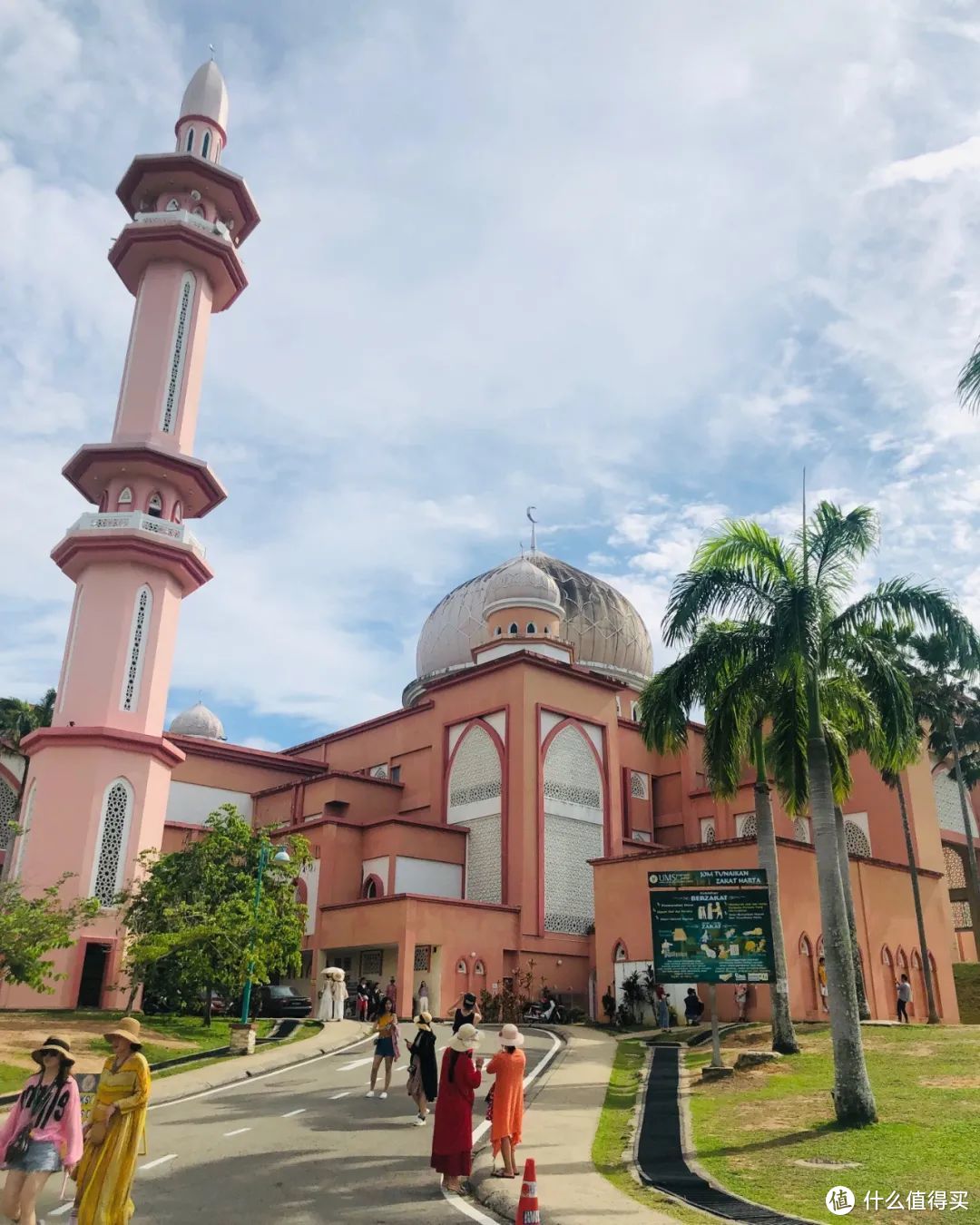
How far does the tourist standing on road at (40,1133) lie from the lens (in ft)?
23.9

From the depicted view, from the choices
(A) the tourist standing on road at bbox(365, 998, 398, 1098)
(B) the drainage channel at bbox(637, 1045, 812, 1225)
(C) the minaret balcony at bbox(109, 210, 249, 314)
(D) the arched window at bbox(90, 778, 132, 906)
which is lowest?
(B) the drainage channel at bbox(637, 1045, 812, 1225)

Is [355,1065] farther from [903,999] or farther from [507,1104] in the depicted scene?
[903,999]

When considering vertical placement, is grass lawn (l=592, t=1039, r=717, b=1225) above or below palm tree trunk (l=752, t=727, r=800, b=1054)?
below

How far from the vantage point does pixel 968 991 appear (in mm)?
37312

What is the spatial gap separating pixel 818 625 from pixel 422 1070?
878 cm

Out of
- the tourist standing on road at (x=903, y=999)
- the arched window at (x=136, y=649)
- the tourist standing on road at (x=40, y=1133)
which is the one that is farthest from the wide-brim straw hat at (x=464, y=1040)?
the arched window at (x=136, y=649)

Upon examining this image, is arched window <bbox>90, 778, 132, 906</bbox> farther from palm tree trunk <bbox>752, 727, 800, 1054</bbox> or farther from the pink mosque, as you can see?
palm tree trunk <bbox>752, 727, 800, 1054</bbox>

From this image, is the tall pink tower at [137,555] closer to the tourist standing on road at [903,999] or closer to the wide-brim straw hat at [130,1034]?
the tourist standing on road at [903,999]

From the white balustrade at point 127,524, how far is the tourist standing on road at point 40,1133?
971 inches

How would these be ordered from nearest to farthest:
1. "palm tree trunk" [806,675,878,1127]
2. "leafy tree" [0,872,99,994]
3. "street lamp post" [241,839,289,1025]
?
1. "palm tree trunk" [806,675,878,1127]
2. "leafy tree" [0,872,99,994]
3. "street lamp post" [241,839,289,1025]

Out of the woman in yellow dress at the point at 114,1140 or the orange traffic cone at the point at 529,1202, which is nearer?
the woman in yellow dress at the point at 114,1140

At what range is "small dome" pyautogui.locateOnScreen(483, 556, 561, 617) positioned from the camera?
4422 centimetres

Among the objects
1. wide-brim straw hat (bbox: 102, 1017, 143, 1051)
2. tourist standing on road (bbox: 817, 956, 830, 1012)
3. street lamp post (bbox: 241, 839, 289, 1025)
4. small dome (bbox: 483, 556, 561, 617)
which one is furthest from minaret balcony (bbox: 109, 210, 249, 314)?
wide-brim straw hat (bbox: 102, 1017, 143, 1051)

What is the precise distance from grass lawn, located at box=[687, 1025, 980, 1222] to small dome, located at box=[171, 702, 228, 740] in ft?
122
